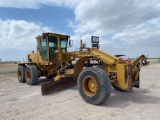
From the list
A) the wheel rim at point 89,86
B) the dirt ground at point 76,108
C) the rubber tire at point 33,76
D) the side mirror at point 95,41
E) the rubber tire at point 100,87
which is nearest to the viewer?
the dirt ground at point 76,108

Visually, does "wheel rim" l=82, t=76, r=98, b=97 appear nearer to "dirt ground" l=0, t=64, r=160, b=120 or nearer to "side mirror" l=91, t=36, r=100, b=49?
"dirt ground" l=0, t=64, r=160, b=120

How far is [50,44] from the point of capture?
32.6 feet

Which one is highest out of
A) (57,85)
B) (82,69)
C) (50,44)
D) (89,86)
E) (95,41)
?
(50,44)

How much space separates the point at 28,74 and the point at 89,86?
220 inches

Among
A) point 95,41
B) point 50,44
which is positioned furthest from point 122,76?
point 50,44

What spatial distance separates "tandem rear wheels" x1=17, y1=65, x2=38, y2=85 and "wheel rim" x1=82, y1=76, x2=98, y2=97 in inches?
183

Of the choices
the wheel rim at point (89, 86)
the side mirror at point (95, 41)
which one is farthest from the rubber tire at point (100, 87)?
the side mirror at point (95, 41)

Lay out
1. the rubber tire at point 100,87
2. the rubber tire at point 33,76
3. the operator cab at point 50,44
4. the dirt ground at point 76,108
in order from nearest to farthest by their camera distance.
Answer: the dirt ground at point 76,108, the rubber tire at point 100,87, the operator cab at point 50,44, the rubber tire at point 33,76

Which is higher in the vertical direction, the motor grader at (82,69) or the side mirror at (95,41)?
the side mirror at (95,41)

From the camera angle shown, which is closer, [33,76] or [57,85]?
[57,85]

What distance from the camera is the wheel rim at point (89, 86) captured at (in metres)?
5.85

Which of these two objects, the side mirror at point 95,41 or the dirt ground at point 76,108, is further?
the side mirror at point 95,41

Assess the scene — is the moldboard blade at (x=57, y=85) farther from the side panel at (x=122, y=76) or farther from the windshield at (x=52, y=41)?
the side panel at (x=122, y=76)

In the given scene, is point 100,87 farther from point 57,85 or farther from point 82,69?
point 57,85
